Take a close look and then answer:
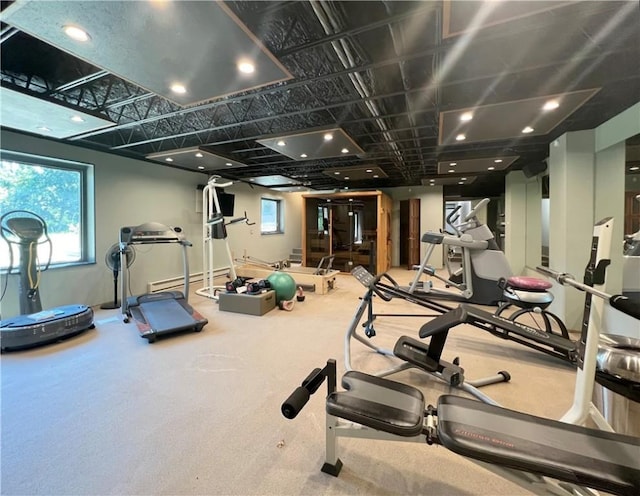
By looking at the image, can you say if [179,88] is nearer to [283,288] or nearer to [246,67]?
[246,67]

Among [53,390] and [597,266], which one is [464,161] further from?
[53,390]

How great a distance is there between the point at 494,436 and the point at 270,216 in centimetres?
927

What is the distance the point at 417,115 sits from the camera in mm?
3828

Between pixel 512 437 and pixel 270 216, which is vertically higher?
pixel 270 216

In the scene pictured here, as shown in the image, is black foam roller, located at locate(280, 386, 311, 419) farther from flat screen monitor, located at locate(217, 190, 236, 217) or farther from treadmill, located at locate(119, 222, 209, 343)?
flat screen monitor, located at locate(217, 190, 236, 217)

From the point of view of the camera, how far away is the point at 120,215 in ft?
17.0

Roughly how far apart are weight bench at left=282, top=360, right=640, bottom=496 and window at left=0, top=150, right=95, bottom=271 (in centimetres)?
496

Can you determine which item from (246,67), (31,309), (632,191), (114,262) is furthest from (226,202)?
(632,191)

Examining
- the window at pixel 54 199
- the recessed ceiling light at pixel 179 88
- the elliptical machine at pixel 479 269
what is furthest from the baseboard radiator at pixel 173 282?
the elliptical machine at pixel 479 269

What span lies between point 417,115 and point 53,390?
489 cm

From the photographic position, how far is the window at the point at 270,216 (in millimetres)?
9409

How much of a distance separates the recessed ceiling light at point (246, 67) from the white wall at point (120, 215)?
154 inches

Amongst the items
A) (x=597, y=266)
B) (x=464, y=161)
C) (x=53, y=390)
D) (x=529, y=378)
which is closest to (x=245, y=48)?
(x=597, y=266)

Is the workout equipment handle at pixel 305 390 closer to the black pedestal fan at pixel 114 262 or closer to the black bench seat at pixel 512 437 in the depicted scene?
the black bench seat at pixel 512 437
